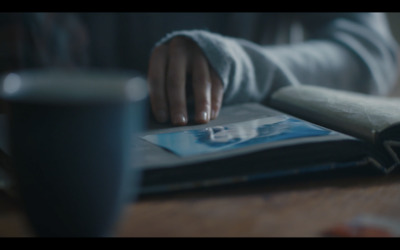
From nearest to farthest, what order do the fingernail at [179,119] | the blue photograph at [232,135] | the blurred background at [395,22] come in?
the blue photograph at [232,135] → the fingernail at [179,119] → the blurred background at [395,22]

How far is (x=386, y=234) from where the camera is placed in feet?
0.93

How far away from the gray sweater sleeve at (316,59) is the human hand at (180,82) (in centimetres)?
2

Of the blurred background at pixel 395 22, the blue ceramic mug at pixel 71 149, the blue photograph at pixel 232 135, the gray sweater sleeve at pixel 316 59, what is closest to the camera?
the blue ceramic mug at pixel 71 149

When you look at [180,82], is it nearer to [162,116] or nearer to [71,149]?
[162,116]

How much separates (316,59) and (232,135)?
53cm

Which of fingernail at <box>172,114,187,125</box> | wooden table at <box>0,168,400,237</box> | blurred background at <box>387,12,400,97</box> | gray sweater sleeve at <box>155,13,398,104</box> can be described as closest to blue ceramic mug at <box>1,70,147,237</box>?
wooden table at <box>0,168,400,237</box>

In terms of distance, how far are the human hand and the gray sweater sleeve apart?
0.05 feet

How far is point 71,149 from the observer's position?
0.74ft

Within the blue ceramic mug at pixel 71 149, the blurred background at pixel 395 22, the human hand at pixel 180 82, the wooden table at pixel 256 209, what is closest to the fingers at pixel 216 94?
the human hand at pixel 180 82

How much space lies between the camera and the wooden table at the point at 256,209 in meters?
0.29

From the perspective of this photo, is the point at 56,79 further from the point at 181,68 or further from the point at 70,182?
the point at 181,68

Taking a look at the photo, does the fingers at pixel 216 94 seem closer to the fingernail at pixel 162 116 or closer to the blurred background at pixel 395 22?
the fingernail at pixel 162 116

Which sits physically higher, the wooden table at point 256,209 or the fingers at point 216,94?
the fingers at point 216,94
